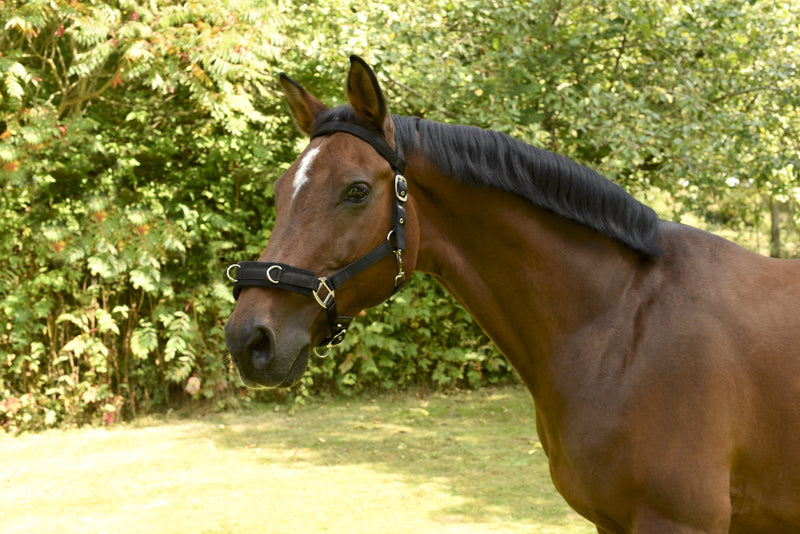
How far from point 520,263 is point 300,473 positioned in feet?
14.1

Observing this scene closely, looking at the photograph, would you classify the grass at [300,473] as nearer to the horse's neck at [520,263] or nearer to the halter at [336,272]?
the horse's neck at [520,263]

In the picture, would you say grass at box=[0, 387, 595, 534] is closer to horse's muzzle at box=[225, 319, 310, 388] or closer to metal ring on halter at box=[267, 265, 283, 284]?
horse's muzzle at box=[225, 319, 310, 388]

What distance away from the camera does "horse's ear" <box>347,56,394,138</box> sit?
218cm

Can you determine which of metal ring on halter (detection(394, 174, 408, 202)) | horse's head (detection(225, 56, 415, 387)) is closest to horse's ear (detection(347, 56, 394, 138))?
horse's head (detection(225, 56, 415, 387))

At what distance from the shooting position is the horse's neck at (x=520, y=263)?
2354 mm

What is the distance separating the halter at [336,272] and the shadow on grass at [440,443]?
10.4 ft

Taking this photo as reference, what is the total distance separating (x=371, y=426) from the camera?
752 centimetres

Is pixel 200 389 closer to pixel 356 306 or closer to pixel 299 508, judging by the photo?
pixel 299 508

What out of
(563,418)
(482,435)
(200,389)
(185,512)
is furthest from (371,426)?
(563,418)

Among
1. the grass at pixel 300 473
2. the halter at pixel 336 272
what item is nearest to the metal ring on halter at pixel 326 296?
the halter at pixel 336 272

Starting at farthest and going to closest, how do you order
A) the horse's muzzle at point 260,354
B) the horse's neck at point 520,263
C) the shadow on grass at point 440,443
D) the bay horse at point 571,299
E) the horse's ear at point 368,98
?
1. the shadow on grass at point 440,443
2. the horse's neck at point 520,263
3. the horse's ear at point 368,98
4. the bay horse at point 571,299
5. the horse's muzzle at point 260,354

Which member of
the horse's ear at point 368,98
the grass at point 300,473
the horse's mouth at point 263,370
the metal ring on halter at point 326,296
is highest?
the horse's ear at point 368,98

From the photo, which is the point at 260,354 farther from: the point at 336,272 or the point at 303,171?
the point at 303,171

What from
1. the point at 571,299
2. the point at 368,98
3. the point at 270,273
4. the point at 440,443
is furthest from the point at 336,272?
the point at 440,443
